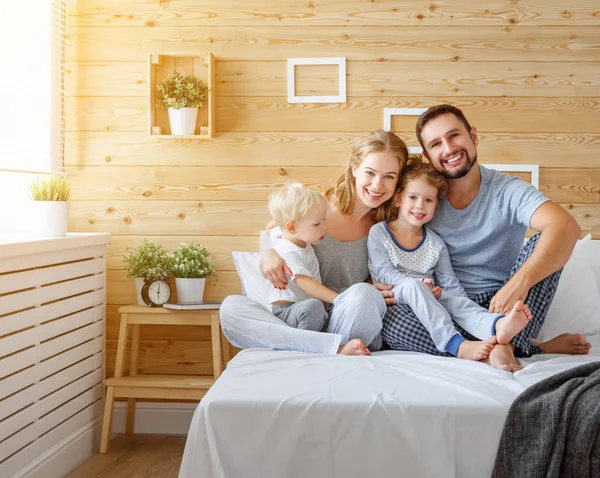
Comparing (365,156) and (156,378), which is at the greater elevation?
(365,156)

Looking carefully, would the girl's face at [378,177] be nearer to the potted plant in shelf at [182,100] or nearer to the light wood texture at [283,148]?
the light wood texture at [283,148]

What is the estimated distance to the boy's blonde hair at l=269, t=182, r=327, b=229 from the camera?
228 centimetres

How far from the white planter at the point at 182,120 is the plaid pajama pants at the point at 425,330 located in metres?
1.22

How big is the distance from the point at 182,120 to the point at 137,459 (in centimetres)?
138

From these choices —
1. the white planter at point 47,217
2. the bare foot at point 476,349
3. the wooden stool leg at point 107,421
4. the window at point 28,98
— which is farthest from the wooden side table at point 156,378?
the bare foot at point 476,349

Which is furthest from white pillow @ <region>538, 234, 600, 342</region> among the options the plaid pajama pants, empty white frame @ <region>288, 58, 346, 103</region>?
empty white frame @ <region>288, 58, 346, 103</region>

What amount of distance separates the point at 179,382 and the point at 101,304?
18.5 inches

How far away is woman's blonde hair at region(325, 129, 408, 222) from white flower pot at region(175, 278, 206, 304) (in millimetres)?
673

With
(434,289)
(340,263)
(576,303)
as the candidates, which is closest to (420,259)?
(434,289)

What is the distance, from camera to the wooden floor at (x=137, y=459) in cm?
245

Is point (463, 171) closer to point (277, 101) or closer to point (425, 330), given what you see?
point (425, 330)

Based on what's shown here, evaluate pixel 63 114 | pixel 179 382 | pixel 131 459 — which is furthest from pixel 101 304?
pixel 63 114

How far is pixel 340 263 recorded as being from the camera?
2.48 m

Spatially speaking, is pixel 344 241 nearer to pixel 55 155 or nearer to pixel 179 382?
pixel 179 382
